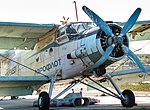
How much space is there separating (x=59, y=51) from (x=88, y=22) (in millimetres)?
1564

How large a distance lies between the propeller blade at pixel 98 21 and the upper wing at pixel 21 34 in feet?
7.41

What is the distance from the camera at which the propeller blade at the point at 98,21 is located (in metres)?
13.0

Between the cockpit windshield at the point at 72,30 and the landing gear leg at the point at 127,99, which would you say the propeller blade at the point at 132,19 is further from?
the landing gear leg at the point at 127,99

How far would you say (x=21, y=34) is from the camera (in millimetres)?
16828

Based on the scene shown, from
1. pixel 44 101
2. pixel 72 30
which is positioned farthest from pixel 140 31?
pixel 44 101

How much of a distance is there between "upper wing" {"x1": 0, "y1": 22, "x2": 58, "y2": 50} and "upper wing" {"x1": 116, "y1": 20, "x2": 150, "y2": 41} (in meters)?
3.46

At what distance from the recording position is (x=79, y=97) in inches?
635

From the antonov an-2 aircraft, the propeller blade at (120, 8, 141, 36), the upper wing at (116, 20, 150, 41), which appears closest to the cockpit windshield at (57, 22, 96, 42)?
the antonov an-2 aircraft

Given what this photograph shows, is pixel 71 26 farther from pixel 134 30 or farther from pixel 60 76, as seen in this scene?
pixel 134 30

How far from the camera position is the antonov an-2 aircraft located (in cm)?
1318

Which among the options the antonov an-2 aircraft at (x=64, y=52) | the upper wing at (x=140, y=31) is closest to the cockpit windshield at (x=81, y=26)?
the antonov an-2 aircraft at (x=64, y=52)

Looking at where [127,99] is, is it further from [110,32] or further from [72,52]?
[110,32]

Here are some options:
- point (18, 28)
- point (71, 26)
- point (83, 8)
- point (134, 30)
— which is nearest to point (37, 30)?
point (18, 28)

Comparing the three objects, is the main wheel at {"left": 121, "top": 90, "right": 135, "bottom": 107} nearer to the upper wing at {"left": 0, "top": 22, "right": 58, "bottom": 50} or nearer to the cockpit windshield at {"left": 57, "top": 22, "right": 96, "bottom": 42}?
the cockpit windshield at {"left": 57, "top": 22, "right": 96, "bottom": 42}
